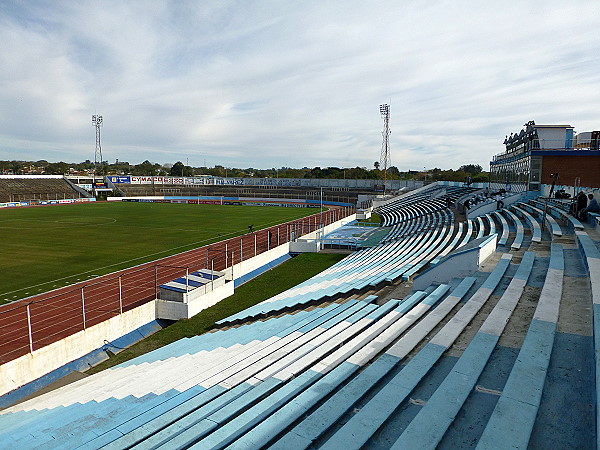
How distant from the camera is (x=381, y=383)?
4289mm

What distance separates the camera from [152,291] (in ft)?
54.6

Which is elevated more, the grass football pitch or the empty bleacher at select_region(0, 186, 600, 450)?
the empty bleacher at select_region(0, 186, 600, 450)

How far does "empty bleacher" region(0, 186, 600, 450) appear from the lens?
3.28 m

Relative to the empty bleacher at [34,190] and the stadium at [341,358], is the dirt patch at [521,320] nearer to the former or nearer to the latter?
the stadium at [341,358]

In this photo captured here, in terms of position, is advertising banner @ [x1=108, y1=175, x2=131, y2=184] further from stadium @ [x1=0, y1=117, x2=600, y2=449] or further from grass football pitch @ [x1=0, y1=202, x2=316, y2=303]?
stadium @ [x1=0, y1=117, x2=600, y2=449]

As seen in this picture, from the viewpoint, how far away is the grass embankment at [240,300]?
11969 millimetres

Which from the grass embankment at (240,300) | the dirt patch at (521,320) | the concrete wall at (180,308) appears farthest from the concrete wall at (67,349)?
the dirt patch at (521,320)

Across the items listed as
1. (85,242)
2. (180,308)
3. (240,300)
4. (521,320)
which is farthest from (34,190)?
(521,320)

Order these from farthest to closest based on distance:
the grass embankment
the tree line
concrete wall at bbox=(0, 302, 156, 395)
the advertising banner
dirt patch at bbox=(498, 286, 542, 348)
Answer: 1. the tree line
2. the advertising banner
3. the grass embankment
4. concrete wall at bbox=(0, 302, 156, 395)
5. dirt patch at bbox=(498, 286, 542, 348)

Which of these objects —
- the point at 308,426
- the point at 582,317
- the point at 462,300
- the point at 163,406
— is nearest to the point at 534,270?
the point at 462,300

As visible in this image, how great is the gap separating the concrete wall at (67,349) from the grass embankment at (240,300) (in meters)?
0.78

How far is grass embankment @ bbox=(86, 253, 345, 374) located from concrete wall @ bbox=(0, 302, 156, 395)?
0.78 meters

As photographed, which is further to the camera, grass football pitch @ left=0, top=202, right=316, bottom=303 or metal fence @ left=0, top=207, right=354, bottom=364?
grass football pitch @ left=0, top=202, right=316, bottom=303

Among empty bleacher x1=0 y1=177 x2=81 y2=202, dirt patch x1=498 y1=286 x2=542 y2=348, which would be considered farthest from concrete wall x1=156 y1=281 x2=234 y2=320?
empty bleacher x1=0 y1=177 x2=81 y2=202
